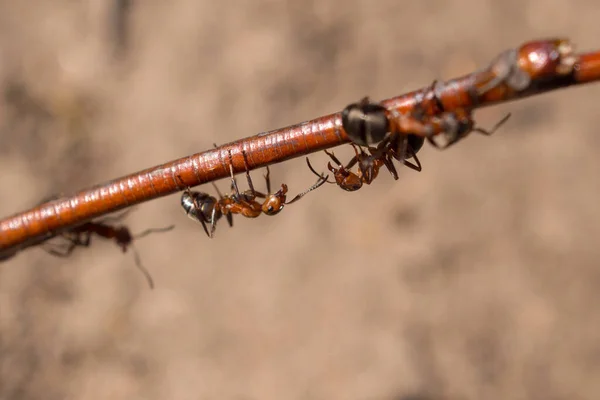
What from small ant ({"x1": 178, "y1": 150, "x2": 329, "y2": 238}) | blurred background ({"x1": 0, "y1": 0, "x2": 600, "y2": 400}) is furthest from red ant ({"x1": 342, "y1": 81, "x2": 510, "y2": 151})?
blurred background ({"x1": 0, "y1": 0, "x2": 600, "y2": 400})

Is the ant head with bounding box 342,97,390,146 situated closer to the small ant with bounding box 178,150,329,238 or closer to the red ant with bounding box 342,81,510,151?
the red ant with bounding box 342,81,510,151

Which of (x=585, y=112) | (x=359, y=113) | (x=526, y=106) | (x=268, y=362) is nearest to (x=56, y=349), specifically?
(x=268, y=362)

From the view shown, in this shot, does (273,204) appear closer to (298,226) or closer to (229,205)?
(229,205)

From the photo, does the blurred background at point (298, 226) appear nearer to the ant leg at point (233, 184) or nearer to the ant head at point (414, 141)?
the ant leg at point (233, 184)

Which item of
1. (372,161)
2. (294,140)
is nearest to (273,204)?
(372,161)

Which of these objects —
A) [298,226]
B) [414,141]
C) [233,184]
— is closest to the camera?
[414,141]

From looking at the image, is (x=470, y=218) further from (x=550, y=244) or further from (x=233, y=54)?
(x=233, y=54)
